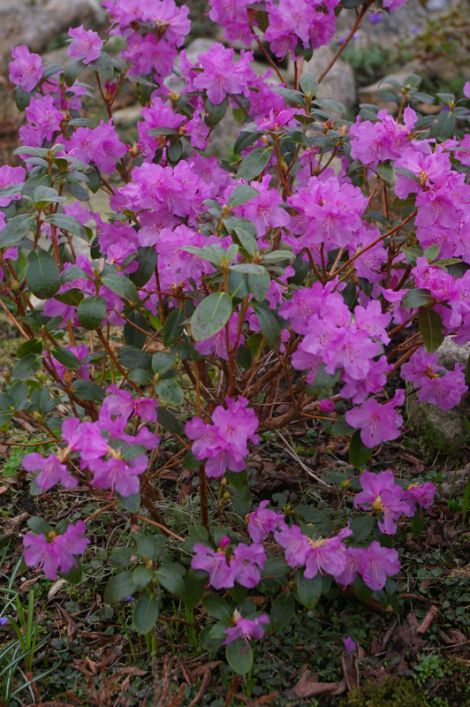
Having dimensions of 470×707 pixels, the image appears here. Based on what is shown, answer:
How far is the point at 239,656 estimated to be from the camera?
1745 mm

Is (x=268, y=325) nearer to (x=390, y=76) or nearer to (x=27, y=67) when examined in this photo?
(x=27, y=67)

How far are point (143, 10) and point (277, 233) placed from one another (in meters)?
0.80

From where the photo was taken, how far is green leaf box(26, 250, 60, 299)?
5.64ft

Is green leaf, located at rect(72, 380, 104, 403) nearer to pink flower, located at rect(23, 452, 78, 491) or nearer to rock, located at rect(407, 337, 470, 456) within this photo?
pink flower, located at rect(23, 452, 78, 491)

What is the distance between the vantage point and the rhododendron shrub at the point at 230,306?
1642mm

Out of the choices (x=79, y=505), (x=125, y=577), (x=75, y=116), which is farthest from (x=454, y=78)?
(x=125, y=577)

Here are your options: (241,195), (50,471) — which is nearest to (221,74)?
(241,195)

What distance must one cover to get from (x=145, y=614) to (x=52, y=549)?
235 mm

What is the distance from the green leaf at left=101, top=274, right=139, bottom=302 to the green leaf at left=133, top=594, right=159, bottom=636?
63cm

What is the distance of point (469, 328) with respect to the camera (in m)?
1.77

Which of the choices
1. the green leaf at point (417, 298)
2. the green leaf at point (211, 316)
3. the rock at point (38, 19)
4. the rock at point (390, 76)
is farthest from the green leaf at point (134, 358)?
the rock at point (38, 19)

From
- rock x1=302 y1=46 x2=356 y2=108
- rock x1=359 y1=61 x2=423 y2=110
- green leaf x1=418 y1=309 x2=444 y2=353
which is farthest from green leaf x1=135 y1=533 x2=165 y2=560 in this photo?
rock x1=359 y1=61 x2=423 y2=110

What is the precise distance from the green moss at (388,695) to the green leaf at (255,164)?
1.20m

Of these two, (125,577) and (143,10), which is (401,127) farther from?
(125,577)
